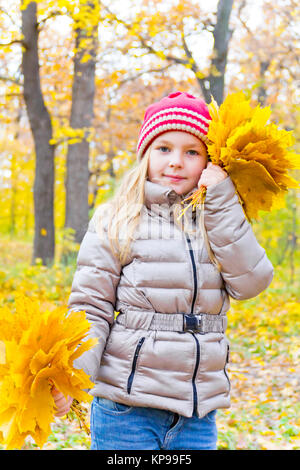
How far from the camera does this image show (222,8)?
624 centimetres

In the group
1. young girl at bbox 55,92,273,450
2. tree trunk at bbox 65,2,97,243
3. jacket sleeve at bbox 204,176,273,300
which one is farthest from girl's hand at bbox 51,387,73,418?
tree trunk at bbox 65,2,97,243

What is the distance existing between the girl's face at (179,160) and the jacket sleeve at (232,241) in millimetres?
166

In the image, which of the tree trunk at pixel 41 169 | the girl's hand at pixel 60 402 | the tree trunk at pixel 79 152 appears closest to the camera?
the girl's hand at pixel 60 402

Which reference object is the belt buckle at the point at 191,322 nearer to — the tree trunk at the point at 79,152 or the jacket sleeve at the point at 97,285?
the jacket sleeve at the point at 97,285

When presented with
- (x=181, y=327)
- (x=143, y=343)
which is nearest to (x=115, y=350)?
(x=143, y=343)

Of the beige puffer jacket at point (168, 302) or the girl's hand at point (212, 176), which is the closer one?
the beige puffer jacket at point (168, 302)

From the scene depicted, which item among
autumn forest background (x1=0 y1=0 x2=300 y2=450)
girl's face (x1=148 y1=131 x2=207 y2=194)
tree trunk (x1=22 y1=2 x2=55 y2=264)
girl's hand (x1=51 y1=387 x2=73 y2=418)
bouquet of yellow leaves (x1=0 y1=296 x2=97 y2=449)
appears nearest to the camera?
bouquet of yellow leaves (x1=0 y1=296 x2=97 y2=449)

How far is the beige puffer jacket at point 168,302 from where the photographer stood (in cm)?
179

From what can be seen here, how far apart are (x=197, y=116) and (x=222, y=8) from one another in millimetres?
4910

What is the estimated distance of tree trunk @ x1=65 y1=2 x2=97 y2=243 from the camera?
929cm

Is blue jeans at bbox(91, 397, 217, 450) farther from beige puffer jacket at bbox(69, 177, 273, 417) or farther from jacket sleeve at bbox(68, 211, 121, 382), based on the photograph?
jacket sleeve at bbox(68, 211, 121, 382)

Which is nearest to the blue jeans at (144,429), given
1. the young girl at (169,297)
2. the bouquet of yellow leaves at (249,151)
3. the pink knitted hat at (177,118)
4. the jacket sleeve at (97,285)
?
the young girl at (169,297)

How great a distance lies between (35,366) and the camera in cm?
144

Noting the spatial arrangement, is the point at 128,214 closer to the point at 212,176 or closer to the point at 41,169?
the point at 212,176
